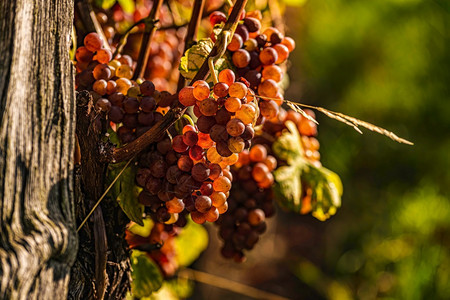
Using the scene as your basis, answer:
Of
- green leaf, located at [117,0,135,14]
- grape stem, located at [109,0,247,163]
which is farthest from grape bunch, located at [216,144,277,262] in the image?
green leaf, located at [117,0,135,14]

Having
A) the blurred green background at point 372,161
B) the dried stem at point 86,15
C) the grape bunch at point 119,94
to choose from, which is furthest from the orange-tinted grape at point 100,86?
the blurred green background at point 372,161

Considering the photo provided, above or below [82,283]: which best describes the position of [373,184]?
below

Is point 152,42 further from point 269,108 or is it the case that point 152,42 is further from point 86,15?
point 269,108

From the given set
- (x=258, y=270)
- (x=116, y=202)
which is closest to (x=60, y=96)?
(x=116, y=202)

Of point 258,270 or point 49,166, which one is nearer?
point 49,166

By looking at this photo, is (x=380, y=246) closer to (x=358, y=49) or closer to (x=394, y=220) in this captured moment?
(x=394, y=220)

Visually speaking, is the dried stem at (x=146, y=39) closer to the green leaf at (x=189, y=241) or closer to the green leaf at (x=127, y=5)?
the green leaf at (x=127, y=5)
